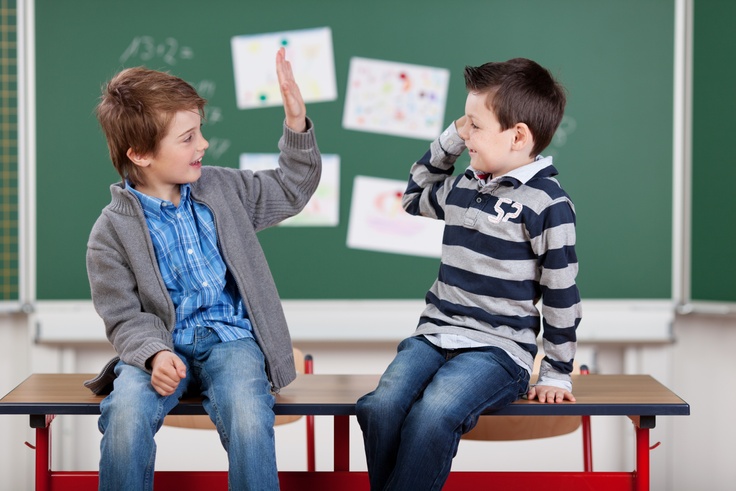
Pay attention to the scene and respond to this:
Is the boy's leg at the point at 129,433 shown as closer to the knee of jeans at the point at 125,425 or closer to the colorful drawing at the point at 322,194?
the knee of jeans at the point at 125,425

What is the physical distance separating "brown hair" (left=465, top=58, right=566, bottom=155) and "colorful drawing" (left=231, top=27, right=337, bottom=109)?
1102 mm

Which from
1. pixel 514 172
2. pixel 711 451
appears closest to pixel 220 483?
pixel 514 172

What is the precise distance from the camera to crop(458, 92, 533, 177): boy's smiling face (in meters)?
1.91

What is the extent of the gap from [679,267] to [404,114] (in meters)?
1.08

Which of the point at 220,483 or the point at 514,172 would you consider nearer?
the point at 514,172

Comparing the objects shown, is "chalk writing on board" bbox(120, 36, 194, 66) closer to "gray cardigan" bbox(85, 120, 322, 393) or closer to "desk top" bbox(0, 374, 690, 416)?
"gray cardigan" bbox(85, 120, 322, 393)

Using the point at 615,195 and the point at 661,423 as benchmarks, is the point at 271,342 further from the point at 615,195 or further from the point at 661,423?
the point at 661,423

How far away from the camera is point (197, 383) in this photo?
1.92 meters

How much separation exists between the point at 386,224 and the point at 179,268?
3.95ft

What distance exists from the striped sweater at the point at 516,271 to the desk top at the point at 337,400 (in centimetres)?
9

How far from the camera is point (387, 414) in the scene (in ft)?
5.78

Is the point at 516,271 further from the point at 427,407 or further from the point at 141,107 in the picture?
the point at 141,107

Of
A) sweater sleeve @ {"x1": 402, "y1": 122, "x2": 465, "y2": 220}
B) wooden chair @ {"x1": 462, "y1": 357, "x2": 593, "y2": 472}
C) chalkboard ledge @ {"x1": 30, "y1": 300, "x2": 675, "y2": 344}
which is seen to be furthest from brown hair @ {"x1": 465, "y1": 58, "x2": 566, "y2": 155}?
chalkboard ledge @ {"x1": 30, "y1": 300, "x2": 675, "y2": 344}

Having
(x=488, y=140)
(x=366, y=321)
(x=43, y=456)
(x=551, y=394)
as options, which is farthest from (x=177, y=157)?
(x=366, y=321)
